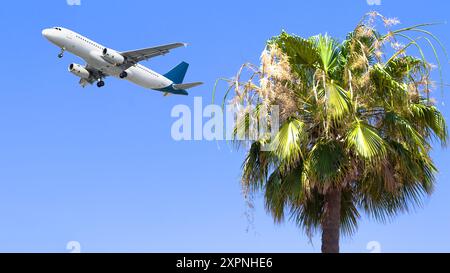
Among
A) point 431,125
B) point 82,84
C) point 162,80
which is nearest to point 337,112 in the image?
point 431,125

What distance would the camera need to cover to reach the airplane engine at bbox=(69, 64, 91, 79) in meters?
62.4

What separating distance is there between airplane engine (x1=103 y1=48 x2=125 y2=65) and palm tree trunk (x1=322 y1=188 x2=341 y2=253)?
45804 mm

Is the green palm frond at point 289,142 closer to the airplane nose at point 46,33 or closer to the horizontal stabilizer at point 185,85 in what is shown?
the airplane nose at point 46,33

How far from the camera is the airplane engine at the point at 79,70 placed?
6238 centimetres

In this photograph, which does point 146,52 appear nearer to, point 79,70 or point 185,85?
point 79,70

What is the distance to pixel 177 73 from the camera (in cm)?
8544

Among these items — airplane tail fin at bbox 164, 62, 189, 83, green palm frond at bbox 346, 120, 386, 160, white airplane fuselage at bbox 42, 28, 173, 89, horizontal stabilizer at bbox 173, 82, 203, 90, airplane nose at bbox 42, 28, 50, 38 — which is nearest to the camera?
green palm frond at bbox 346, 120, 386, 160

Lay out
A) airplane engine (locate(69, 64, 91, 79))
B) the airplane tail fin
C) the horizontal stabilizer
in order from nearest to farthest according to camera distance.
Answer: airplane engine (locate(69, 64, 91, 79)), the horizontal stabilizer, the airplane tail fin

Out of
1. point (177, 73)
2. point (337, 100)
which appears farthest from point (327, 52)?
point (177, 73)

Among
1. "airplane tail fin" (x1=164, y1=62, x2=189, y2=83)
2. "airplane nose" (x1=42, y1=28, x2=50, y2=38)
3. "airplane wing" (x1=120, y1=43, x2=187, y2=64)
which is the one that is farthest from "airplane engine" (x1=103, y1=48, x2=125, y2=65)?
"airplane tail fin" (x1=164, y1=62, x2=189, y2=83)

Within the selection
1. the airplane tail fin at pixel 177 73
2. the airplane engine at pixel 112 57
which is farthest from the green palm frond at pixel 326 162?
the airplane tail fin at pixel 177 73

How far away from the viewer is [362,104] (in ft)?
60.4

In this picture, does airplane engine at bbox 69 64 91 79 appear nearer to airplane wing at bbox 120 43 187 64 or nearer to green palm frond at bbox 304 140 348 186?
airplane wing at bbox 120 43 187 64
